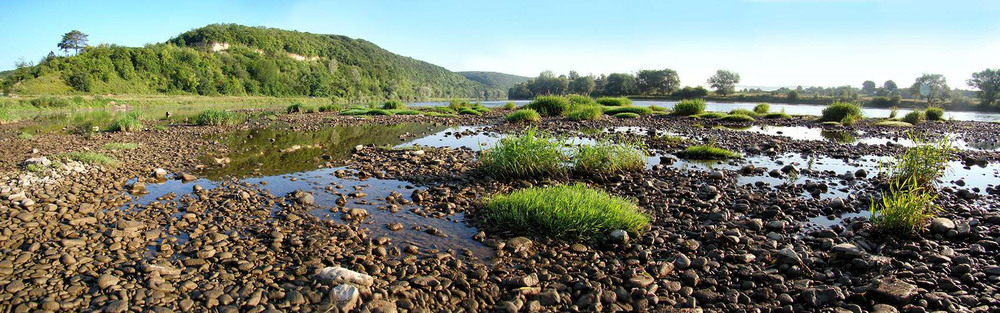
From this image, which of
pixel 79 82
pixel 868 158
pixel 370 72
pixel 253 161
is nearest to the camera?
pixel 253 161

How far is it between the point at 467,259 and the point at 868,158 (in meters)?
13.3

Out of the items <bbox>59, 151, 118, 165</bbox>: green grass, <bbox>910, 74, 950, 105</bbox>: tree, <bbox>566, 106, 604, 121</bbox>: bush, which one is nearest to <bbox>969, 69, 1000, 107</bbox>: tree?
<bbox>910, 74, 950, 105</bbox>: tree

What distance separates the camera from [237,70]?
119 m

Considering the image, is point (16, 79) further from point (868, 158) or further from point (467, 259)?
point (868, 158)

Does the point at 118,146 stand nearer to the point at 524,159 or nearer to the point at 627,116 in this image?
the point at 524,159

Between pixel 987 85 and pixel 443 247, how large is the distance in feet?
324

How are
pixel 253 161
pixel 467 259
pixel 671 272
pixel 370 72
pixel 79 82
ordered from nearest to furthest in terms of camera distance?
1. pixel 671 272
2. pixel 467 259
3. pixel 253 161
4. pixel 79 82
5. pixel 370 72

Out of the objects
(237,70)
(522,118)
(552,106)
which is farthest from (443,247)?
(237,70)

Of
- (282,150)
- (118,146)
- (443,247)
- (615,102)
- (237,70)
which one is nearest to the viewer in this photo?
(443,247)

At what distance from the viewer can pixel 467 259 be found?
495 centimetres

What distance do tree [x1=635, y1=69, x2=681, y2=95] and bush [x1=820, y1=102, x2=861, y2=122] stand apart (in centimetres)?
7326

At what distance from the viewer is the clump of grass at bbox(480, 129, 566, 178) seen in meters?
8.99

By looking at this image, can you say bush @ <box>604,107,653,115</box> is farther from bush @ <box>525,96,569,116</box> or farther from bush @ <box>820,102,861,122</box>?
bush @ <box>820,102,861,122</box>

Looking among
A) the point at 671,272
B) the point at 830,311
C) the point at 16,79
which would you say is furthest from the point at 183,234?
the point at 16,79
